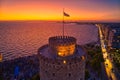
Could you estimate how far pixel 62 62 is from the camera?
3012 centimetres

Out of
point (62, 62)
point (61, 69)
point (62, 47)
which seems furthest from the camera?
point (62, 47)

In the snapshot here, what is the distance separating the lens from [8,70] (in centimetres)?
7981

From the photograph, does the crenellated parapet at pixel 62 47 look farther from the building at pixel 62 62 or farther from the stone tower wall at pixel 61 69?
the stone tower wall at pixel 61 69

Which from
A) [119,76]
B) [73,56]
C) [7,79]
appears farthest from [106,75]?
[73,56]

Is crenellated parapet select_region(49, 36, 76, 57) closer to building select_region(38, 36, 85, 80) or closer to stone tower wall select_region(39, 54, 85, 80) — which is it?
building select_region(38, 36, 85, 80)

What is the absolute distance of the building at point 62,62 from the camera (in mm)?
30281

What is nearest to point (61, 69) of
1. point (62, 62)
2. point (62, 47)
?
point (62, 62)

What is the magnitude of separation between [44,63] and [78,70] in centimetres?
542

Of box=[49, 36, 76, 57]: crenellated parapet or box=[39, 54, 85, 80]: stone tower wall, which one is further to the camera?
box=[49, 36, 76, 57]: crenellated parapet

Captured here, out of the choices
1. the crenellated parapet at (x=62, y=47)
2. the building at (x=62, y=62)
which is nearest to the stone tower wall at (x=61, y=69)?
the building at (x=62, y=62)

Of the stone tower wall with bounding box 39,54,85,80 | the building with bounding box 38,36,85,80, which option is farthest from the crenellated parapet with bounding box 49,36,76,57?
the stone tower wall with bounding box 39,54,85,80

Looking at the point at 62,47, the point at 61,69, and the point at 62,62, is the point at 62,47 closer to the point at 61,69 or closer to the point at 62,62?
the point at 62,62

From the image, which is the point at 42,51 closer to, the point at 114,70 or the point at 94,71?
the point at 94,71

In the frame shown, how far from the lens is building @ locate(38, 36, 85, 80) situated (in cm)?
3028
